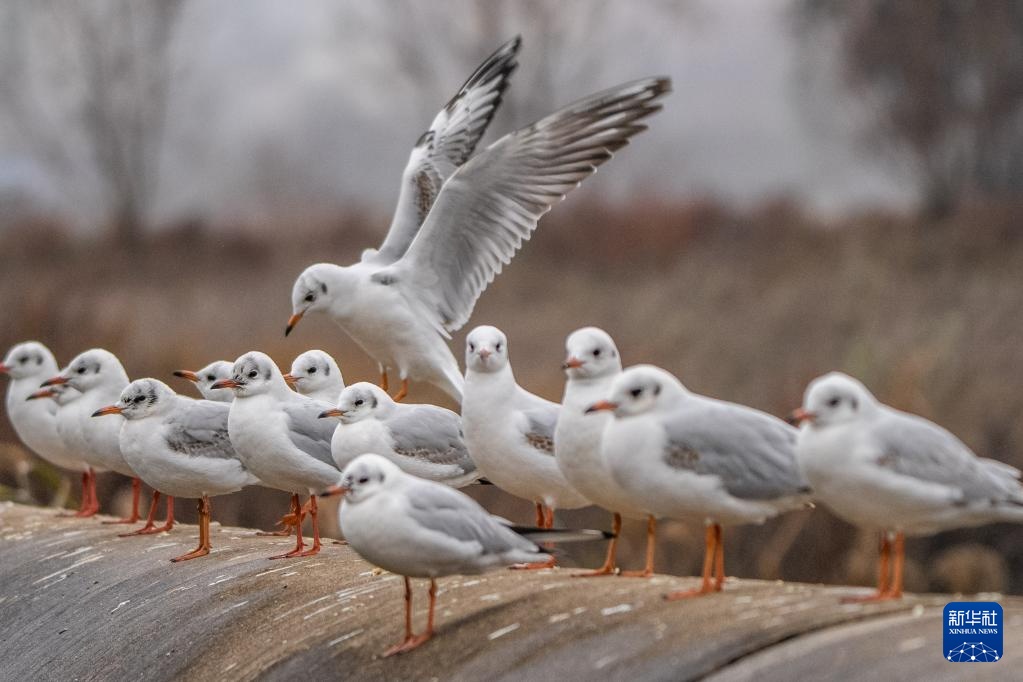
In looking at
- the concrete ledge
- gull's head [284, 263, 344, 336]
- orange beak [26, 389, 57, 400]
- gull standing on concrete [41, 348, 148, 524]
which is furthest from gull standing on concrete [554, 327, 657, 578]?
orange beak [26, 389, 57, 400]

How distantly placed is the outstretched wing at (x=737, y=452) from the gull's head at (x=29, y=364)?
3.82m

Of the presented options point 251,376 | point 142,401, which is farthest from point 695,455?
point 142,401

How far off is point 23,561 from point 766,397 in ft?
21.8

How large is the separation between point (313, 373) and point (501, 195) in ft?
3.68

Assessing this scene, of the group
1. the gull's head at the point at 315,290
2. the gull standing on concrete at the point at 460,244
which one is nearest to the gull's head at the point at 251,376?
the gull standing on concrete at the point at 460,244

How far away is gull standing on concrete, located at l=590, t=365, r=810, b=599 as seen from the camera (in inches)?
146

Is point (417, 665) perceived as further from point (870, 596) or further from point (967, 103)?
point (967, 103)

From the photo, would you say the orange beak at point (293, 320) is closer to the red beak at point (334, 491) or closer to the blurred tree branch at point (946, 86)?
the red beak at point (334, 491)

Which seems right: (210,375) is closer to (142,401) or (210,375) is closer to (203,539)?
(142,401)

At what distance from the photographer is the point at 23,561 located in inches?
238

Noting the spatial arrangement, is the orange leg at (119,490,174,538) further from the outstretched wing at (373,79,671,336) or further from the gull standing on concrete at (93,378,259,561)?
the outstretched wing at (373,79,671,336)

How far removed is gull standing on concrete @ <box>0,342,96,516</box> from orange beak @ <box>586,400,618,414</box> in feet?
10.2

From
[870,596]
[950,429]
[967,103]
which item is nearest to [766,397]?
[950,429]

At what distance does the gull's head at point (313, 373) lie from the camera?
5.52 m
